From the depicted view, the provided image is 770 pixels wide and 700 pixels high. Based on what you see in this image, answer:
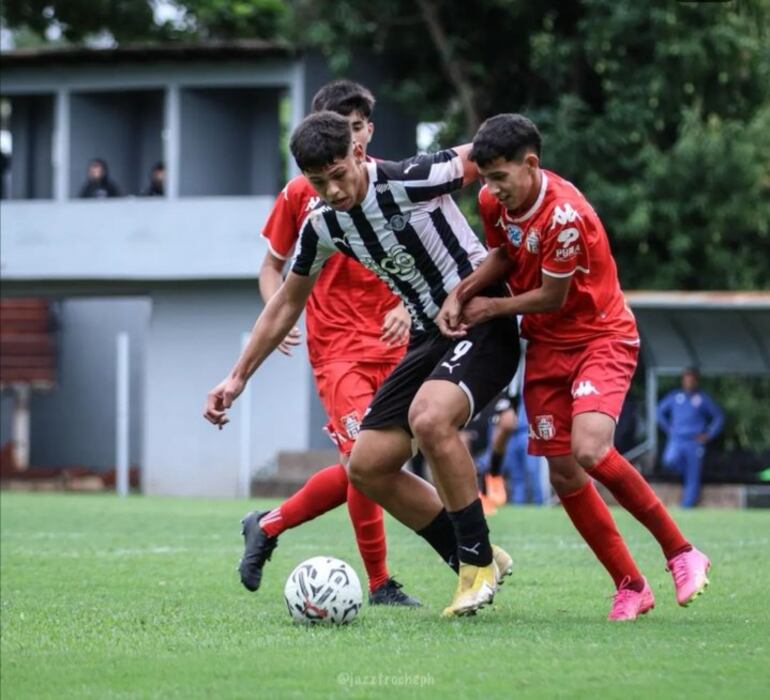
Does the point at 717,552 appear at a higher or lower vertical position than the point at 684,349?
lower

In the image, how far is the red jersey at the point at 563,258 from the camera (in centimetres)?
655

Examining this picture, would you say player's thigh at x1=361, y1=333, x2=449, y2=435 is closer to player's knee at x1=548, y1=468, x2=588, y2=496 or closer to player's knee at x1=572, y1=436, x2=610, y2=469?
player's knee at x1=548, y1=468, x2=588, y2=496

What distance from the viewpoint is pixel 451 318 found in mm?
6750

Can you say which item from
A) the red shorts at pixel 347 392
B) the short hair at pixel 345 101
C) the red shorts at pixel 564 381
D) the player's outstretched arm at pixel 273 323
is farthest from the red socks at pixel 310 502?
the short hair at pixel 345 101

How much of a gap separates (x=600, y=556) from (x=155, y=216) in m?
22.8

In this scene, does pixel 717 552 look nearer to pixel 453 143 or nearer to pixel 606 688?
pixel 606 688

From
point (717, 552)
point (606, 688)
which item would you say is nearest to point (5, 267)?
point (717, 552)

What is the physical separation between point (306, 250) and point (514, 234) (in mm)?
890

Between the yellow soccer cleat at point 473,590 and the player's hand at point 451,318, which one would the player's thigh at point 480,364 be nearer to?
the player's hand at point 451,318

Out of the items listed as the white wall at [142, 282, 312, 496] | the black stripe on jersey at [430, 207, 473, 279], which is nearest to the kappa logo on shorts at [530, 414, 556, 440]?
the black stripe on jersey at [430, 207, 473, 279]

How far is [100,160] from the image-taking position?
30.8 m

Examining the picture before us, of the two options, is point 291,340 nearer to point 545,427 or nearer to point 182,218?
point 545,427

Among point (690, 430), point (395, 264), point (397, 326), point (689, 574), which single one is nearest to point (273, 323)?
point (397, 326)

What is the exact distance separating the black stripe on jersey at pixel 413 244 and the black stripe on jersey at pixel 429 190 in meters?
0.07
